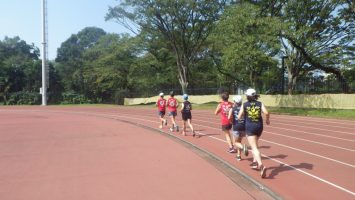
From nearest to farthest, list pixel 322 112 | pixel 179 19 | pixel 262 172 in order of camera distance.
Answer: pixel 262 172 < pixel 322 112 < pixel 179 19

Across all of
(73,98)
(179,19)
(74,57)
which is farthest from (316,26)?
(74,57)

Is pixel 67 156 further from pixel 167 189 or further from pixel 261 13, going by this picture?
pixel 261 13

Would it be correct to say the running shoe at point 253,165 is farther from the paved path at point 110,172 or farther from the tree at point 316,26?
the tree at point 316,26

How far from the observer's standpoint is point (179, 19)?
159 feet

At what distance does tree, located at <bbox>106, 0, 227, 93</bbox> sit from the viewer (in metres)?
47.0

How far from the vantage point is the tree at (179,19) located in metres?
47.0

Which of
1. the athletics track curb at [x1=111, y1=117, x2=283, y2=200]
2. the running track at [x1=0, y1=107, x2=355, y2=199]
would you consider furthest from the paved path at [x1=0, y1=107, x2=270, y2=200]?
the running track at [x1=0, y1=107, x2=355, y2=199]

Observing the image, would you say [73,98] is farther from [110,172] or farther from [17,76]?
[110,172]

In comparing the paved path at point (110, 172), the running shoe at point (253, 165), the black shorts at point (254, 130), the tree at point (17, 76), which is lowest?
the paved path at point (110, 172)

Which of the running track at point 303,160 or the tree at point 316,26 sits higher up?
the tree at point 316,26

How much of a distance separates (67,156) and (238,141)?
15.2 ft

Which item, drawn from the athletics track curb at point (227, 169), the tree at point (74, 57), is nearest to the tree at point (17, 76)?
the tree at point (74, 57)

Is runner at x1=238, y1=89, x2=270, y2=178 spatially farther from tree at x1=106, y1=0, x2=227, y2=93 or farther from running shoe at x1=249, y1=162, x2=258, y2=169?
tree at x1=106, y1=0, x2=227, y2=93

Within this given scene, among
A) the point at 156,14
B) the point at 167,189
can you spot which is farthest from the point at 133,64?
the point at 167,189
